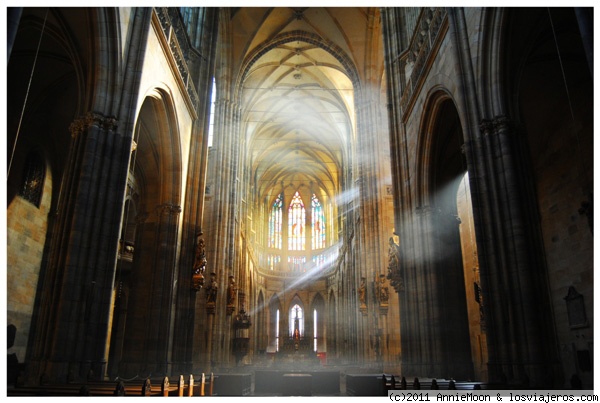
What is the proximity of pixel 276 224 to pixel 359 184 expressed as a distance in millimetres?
24061

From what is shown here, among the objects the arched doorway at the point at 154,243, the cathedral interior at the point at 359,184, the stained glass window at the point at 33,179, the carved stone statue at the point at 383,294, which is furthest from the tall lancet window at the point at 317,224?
the stained glass window at the point at 33,179

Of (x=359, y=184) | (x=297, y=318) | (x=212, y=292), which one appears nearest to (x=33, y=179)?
(x=212, y=292)

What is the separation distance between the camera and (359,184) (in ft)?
82.0

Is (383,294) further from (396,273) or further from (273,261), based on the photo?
(273,261)

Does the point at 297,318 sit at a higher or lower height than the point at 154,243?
higher

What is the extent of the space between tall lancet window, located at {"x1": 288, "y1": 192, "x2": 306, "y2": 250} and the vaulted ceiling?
701 centimetres

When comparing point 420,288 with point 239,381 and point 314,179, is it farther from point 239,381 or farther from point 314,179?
point 314,179

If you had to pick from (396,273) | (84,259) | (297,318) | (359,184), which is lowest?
(84,259)

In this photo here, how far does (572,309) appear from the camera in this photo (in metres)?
11.6

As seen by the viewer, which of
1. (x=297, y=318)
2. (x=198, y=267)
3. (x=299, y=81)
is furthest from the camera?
(x=297, y=318)

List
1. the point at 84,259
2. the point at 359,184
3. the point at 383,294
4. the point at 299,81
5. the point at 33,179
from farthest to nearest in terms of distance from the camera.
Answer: the point at 299,81 → the point at 359,184 → the point at 383,294 → the point at 33,179 → the point at 84,259

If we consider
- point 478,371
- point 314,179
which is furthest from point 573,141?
point 314,179

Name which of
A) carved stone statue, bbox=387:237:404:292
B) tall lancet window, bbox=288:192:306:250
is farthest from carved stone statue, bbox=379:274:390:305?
tall lancet window, bbox=288:192:306:250

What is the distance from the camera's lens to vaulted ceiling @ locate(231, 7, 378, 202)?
83.4ft
